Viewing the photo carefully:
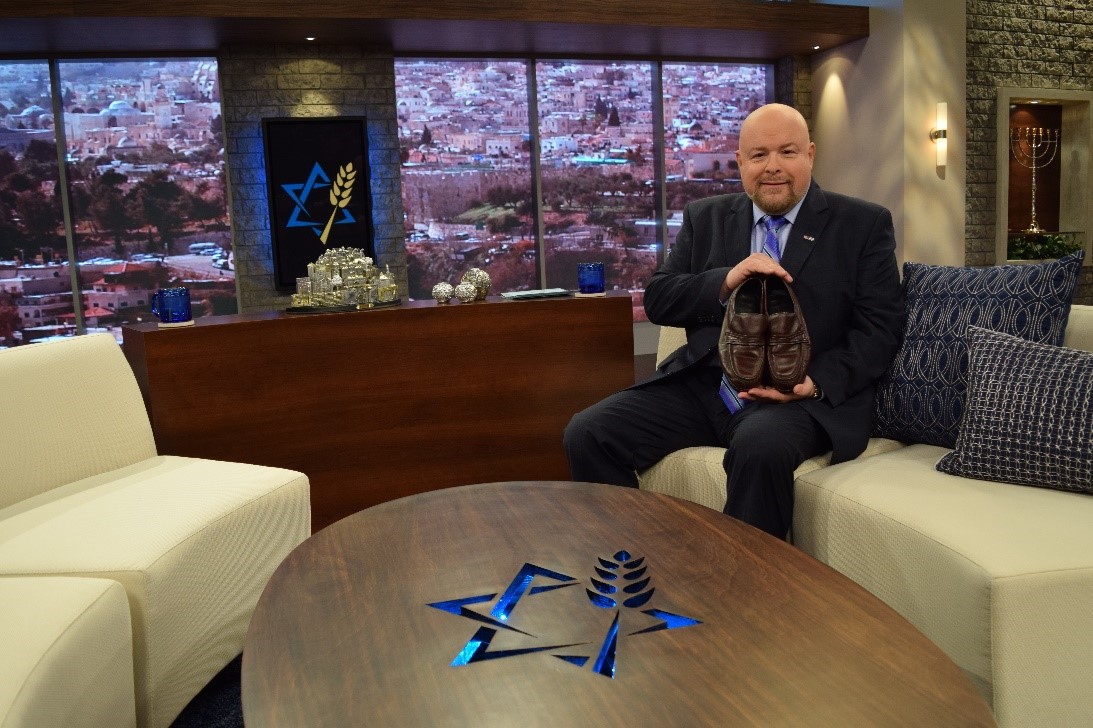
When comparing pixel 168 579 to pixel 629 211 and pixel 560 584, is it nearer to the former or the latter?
pixel 560 584

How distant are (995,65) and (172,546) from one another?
7283 millimetres

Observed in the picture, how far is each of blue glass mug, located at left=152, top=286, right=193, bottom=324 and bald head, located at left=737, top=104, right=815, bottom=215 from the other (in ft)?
6.01

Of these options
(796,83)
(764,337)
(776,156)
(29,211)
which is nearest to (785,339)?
(764,337)

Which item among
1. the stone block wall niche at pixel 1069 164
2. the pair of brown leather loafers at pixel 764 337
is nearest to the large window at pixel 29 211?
the pair of brown leather loafers at pixel 764 337

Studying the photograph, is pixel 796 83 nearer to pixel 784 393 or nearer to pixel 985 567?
pixel 784 393

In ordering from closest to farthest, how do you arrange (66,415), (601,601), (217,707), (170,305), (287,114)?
1. (601,601)
2. (217,707)
3. (66,415)
4. (170,305)
5. (287,114)

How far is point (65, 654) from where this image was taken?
1387mm

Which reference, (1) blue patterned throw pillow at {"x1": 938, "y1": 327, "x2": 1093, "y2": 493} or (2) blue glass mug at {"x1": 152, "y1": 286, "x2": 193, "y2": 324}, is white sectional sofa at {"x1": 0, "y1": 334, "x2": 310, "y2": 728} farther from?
(1) blue patterned throw pillow at {"x1": 938, "y1": 327, "x2": 1093, "y2": 493}

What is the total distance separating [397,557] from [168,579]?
0.61 metres

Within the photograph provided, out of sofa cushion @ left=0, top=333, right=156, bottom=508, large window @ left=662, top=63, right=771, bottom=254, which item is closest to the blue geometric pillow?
sofa cushion @ left=0, top=333, right=156, bottom=508

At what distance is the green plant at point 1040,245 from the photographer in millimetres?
7121

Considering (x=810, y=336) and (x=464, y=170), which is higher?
(x=464, y=170)

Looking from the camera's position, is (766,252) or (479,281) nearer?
(766,252)

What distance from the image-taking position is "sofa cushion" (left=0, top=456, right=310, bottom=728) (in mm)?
1705
